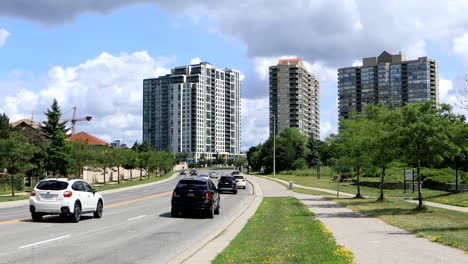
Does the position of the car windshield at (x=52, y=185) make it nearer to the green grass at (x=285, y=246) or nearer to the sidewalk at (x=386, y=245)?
the green grass at (x=285, y=246)

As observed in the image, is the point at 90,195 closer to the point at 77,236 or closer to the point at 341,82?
the point at 77,236

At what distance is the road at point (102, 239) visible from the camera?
11.2 meters

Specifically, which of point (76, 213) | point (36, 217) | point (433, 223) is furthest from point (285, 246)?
point (36, 217)

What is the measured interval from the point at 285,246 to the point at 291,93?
15357 cm

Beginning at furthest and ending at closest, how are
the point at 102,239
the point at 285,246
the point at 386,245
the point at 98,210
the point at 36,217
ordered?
the point at 98,210 → the point at 36,217 → the point at 102,239 → the point at 386,245 → the point at 285,246

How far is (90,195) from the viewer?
67.3ft

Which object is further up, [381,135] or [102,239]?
[381,135]

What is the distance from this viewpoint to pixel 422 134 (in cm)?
2297

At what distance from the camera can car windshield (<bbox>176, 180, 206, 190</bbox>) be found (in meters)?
22.7

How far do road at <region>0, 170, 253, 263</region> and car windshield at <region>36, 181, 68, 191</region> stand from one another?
1.26m

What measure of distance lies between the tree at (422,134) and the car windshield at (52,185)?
46.7ft

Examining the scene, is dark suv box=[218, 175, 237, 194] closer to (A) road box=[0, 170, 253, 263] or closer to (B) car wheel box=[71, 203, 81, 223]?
(A) road box=[0, 170, 253, 263]

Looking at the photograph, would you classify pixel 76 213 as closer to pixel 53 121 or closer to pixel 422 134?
pixel 422 134

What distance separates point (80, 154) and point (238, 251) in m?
49.2
